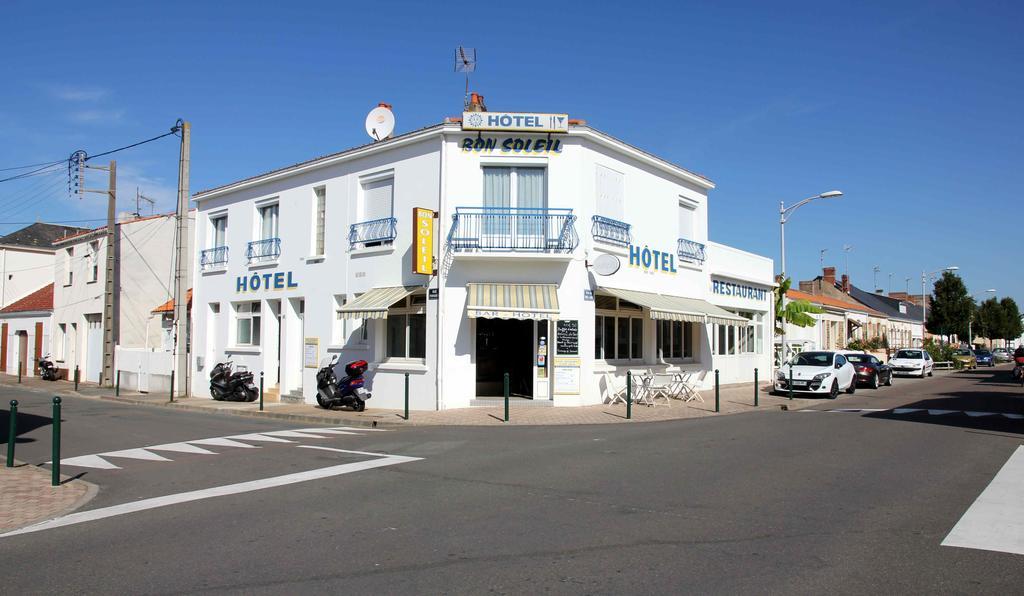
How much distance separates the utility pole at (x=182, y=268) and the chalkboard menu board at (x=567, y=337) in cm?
1242

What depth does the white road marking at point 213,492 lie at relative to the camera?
6938mm

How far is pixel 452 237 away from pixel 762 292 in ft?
51.5

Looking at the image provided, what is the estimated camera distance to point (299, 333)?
2170 cm

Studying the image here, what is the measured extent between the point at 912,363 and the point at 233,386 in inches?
1260

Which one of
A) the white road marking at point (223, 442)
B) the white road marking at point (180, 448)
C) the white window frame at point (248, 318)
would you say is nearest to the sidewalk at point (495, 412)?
the white window frame at point (248, 318)

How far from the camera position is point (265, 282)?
72.3ft

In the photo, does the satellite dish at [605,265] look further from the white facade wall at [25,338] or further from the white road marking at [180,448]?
the white facade wall at [25,338]

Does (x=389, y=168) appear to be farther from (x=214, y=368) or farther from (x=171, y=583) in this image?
(x=171, y=583)

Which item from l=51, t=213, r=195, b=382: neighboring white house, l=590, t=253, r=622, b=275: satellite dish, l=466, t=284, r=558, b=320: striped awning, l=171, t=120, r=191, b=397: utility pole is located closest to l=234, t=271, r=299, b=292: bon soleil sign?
l=171, t=120, r=191, b=397: utility pole

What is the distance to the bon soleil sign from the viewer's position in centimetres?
2128

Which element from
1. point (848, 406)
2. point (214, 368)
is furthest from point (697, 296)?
point (214, 368)

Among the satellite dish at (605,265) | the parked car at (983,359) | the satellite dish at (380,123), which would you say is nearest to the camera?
the satellite dish at (605,265)

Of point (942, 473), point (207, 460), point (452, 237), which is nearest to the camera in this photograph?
point (942, 473)

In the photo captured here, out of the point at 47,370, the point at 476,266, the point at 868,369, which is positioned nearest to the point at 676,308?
the point at 476,266
